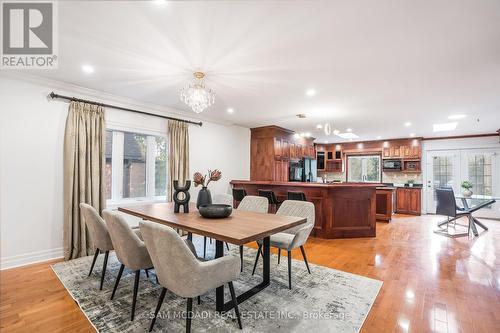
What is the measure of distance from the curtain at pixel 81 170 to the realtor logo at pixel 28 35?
772 millimetres

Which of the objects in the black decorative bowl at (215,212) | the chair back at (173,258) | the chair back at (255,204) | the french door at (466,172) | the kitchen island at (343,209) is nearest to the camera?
the chair back at (173,258)

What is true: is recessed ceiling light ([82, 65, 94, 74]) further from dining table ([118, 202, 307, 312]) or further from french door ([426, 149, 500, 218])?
french door ([426, 149, 500, 218])

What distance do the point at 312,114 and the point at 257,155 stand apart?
6.76 ft

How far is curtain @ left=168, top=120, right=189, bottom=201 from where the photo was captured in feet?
15.3

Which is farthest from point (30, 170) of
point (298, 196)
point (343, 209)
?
point (343, 209)

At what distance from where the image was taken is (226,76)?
3.13 m

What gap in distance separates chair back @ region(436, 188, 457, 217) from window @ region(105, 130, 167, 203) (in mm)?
5950

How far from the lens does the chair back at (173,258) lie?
1.57 meters

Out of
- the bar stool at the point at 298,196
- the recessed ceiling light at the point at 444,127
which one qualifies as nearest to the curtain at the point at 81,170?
the bar stool at the point at 298,196

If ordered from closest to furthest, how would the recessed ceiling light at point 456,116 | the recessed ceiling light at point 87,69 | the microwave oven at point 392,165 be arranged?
the recessed ceiling light at point 87,69
the recessed ceiling light at point 456,116
the microwave oven at point 392,165

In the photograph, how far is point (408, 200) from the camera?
25.1 ft

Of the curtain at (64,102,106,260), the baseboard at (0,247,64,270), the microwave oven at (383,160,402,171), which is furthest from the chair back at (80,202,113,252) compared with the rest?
the microwave oven at (383,160,402,171)

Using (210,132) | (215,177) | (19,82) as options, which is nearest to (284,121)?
(210,132)

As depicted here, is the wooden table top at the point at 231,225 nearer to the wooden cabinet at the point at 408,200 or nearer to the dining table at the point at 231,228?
the dining table at the point at 231,228
